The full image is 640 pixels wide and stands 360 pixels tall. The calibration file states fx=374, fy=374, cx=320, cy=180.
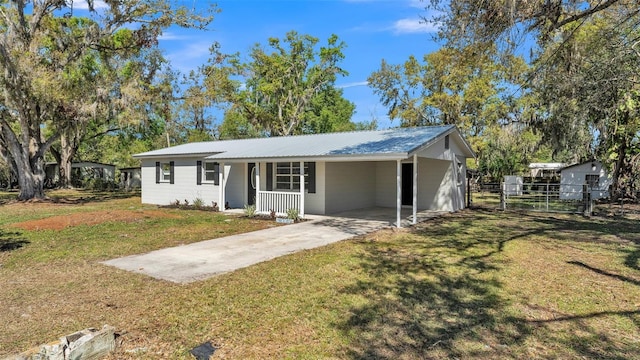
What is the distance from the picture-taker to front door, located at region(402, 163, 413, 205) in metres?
15.4

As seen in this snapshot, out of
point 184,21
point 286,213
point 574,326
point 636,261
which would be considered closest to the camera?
point 574,326

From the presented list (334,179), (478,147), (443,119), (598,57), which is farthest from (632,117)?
(334,179)

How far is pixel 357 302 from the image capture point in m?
4.69

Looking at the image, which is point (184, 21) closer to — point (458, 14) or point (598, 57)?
point (458, 14)

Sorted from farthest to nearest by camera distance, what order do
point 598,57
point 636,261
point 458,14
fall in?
point 598,57, point 458,14, point 636,261

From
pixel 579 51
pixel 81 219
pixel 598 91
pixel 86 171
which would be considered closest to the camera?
pixel 598 91

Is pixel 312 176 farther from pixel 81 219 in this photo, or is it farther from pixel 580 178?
pixel 580 178

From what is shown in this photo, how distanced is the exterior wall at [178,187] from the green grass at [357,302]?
25.4 feet

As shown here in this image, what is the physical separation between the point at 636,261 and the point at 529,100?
1971 cm

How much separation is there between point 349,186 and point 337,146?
89.6 inches

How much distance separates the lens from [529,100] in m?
23.7

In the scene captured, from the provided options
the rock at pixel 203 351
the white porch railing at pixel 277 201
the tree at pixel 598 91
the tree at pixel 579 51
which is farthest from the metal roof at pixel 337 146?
the rock at pixel 203 351

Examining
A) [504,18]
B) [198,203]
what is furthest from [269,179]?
[504,18]

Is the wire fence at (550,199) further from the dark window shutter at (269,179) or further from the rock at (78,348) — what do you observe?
the rock at (78,348)
